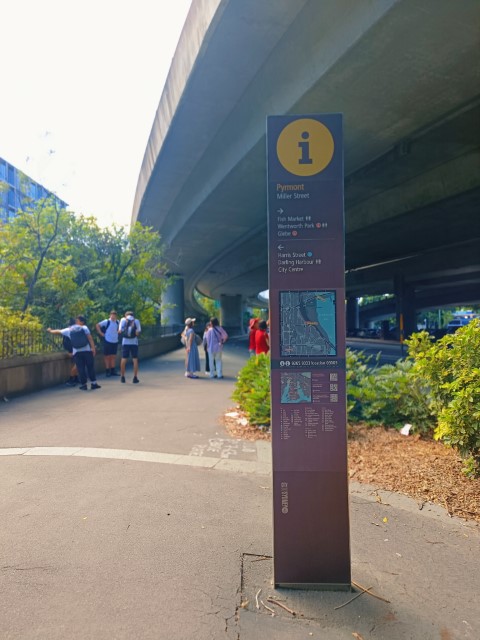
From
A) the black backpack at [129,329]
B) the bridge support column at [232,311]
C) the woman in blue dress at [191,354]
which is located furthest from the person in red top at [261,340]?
the bridge support column at [232,311]

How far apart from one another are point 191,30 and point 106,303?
32.9ft

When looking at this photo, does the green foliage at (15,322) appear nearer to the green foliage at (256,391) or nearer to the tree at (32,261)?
the tree at (32,261)

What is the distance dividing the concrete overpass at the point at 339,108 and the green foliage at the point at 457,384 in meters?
5.82

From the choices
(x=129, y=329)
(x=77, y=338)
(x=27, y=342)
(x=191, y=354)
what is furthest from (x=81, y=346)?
(x=191, y=354)

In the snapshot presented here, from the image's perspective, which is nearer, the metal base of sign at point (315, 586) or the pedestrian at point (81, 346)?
the metal base of sign at point (315, 586)

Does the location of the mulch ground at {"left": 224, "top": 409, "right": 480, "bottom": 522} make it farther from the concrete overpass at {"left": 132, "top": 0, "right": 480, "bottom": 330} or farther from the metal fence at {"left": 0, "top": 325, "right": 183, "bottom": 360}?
the concrete overpass at {"left": 132, "top": 0, "right": 480, "bottom": 330}

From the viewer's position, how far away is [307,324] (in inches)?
112

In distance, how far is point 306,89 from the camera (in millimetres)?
10258

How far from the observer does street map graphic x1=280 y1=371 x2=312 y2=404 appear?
2.85m

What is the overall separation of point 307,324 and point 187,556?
71.2 inches

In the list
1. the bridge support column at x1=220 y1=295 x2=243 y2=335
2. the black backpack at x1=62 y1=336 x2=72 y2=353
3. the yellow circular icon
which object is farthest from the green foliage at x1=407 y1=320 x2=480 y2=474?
the bridge support column at x1=220 y1=295 x2=243 y2=335

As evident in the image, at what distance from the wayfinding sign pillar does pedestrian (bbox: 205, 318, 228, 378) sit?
982 cm

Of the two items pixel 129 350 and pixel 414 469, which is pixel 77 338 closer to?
pixel 129 350

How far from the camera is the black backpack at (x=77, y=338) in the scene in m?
10.4
